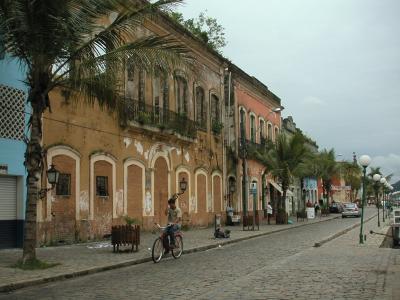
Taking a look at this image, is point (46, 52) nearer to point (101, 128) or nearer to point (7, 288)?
point (7, 288)

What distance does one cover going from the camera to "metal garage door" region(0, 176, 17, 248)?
55.9ft

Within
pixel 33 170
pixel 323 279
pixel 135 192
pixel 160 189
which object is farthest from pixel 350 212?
pixel 33 170

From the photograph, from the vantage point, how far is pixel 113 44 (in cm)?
1384

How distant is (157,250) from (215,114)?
20123mm

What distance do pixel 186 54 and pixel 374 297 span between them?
760 centimetres

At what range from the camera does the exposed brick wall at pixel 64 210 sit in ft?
61.7

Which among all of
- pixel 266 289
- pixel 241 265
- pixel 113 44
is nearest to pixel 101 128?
pixel 113 44

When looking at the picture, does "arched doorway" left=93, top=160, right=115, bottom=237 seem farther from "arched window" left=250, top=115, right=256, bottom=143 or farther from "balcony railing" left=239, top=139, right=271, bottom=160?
"arched window" left=250, top=115, right=256, bottom=143

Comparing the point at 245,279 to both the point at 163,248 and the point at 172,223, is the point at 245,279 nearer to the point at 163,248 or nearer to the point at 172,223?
the point at 163,248

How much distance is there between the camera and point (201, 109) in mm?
32406

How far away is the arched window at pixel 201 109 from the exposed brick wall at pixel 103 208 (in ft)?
33.2

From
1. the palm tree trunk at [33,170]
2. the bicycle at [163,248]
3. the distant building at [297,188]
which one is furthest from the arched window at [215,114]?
the palm tree trunk at [33,170]

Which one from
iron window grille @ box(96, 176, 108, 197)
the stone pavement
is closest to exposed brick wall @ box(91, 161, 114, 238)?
iron window grille @ box(96, 176, 108, 197)

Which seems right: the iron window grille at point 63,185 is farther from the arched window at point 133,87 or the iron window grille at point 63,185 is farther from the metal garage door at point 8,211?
the arched window at point 133,87
